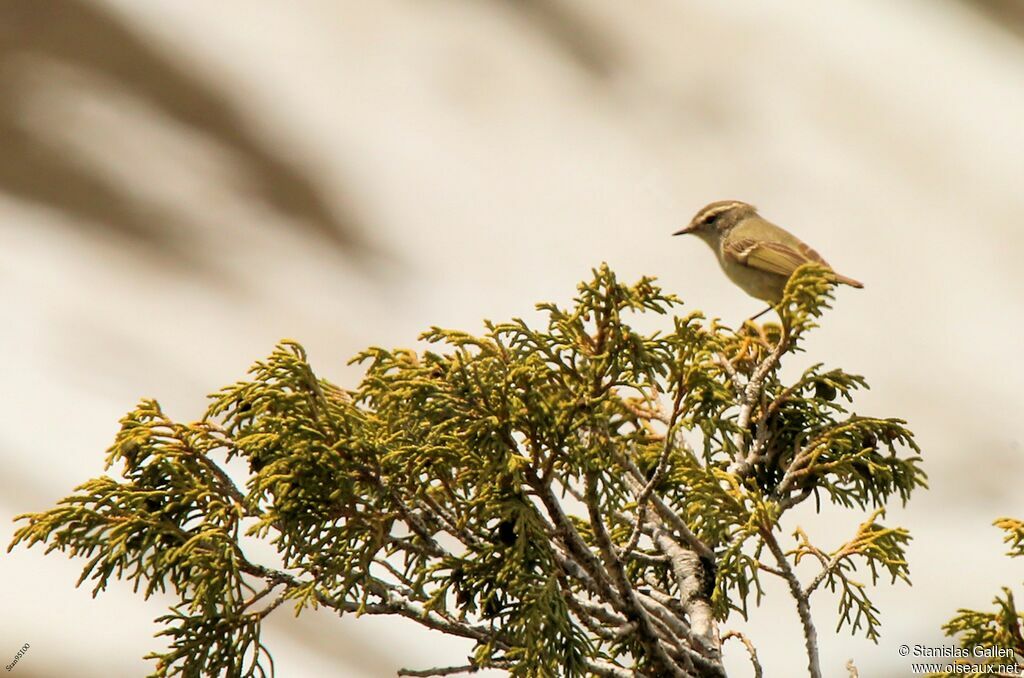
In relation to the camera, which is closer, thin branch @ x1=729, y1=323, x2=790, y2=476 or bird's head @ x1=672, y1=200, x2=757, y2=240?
thin branch @ x1=729, y1=323, x2=790, y2=476

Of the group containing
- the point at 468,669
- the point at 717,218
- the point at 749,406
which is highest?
the point at 717,218

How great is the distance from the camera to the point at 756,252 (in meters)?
3.53

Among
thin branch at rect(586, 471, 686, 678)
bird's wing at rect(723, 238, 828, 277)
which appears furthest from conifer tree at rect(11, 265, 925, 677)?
bird's wing at rect(723, 238, 828, 277)

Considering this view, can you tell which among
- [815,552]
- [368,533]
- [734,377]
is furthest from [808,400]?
[368,533]

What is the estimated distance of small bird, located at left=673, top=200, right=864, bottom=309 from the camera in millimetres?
3473

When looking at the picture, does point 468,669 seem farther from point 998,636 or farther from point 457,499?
point 998,636

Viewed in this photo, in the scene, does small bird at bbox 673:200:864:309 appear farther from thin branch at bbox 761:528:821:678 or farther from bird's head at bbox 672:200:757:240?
thin branch at bbox 761:528:821:678

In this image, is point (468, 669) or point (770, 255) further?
point (770, 255)

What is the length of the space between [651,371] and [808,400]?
33.3 inches

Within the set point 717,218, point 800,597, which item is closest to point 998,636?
point 800,597

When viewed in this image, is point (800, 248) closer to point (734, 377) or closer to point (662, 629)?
point (734, 377)

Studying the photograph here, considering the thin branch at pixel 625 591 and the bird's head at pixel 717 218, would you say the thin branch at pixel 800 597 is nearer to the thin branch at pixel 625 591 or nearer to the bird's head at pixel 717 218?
the thin branch at pixel 625 591

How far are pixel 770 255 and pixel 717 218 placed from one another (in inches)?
22.3

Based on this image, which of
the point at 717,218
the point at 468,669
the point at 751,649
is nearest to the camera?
the point at 468,669
